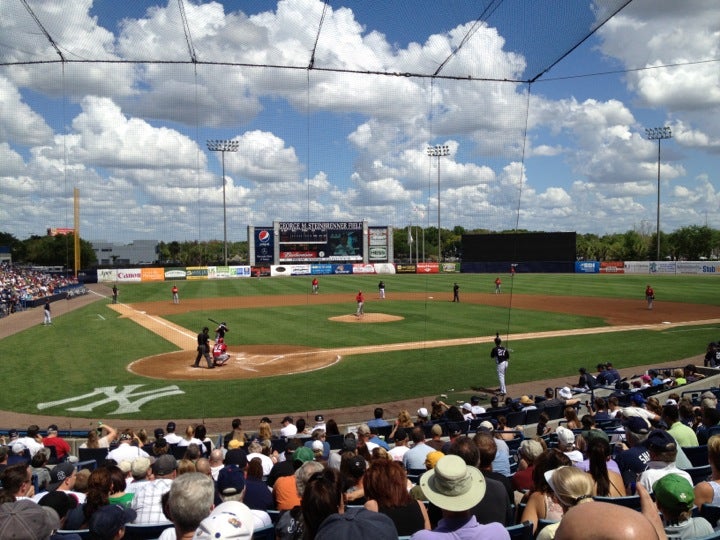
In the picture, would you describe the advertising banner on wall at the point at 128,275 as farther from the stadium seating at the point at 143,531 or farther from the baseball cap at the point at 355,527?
the baseball cap at the point at 355,527

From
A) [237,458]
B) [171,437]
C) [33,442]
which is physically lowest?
[171,437]

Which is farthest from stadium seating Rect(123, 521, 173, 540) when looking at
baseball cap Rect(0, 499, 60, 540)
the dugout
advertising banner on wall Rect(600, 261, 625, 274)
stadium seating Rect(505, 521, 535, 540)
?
advertising banner on wall Rect(600, 261, 625, 274)

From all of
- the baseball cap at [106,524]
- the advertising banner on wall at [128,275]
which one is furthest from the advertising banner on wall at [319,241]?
the baseball cap at [106,524]

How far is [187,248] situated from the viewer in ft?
376

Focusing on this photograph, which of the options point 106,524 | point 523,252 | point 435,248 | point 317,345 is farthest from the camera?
point 435,248

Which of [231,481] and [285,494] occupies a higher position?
[231,481]

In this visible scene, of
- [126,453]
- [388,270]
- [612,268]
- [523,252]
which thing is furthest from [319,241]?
[126,453]

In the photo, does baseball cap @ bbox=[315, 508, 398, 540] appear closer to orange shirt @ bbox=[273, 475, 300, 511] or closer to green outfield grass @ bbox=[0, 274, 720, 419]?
orange shirt @ bbox=[273, 475, 300, 511]

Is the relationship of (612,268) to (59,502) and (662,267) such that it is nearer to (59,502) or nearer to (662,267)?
(662,267)

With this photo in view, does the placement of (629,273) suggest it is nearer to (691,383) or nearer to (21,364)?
(691,383)

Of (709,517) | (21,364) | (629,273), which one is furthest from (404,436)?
(629,273)

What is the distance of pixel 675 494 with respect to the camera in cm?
373

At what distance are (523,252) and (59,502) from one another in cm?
7140

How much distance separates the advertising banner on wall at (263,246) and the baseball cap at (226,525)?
7640cm
